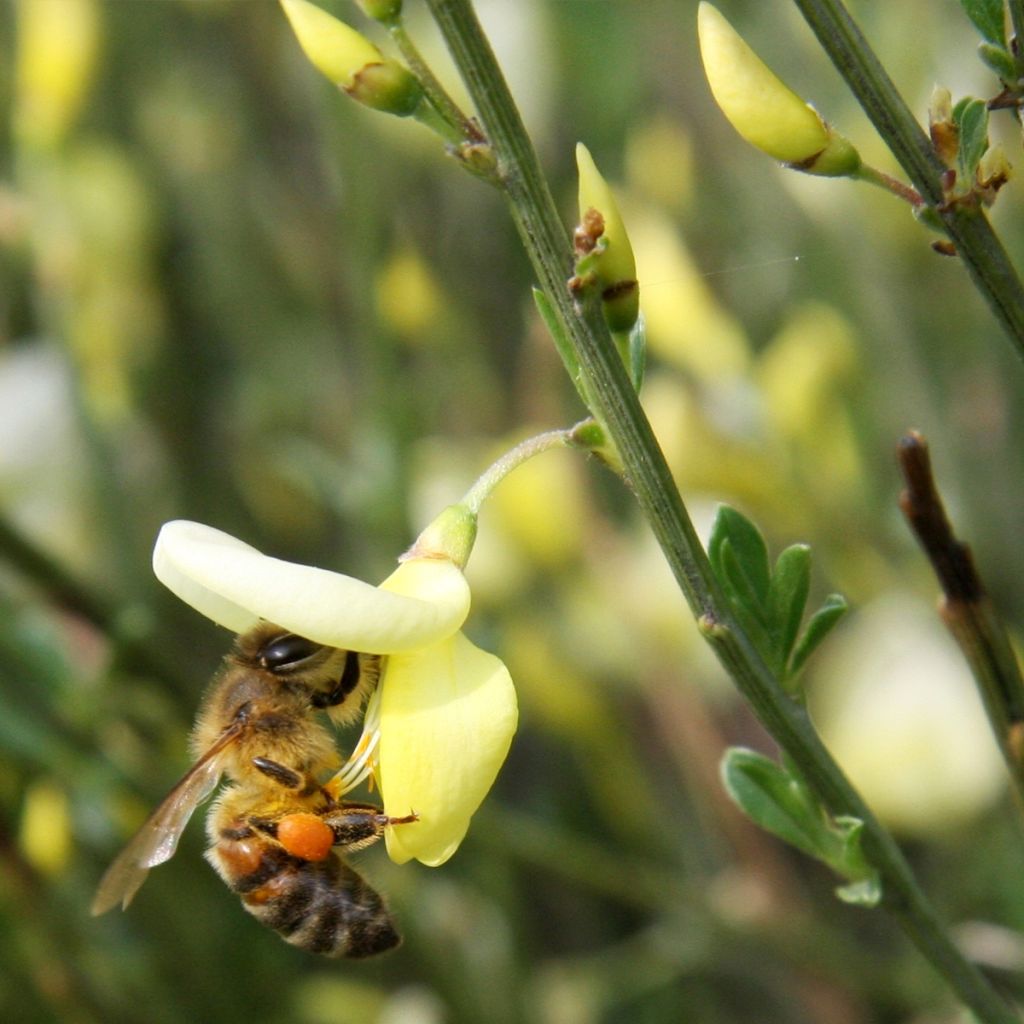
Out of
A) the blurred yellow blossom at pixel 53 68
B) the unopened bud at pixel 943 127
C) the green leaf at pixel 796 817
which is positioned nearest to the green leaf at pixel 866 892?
the green leaf at pixel 796 817

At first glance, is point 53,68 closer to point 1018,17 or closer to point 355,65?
point 355,65

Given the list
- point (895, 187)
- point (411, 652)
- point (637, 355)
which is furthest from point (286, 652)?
point (895, 187)

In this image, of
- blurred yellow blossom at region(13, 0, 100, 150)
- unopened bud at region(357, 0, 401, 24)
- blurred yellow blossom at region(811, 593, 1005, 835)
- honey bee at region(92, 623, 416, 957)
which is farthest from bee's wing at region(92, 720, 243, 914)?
blurred yellow blossom at region(13, 0, 100, 150)

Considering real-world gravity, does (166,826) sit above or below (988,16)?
below

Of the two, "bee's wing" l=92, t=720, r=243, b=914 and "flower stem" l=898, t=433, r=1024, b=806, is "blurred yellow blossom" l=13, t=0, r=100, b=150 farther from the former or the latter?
"flower stem" l=898, t=433, r=1024, b=806

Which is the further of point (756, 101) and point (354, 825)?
point (354, 825)
